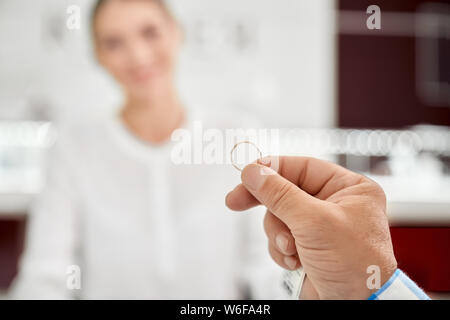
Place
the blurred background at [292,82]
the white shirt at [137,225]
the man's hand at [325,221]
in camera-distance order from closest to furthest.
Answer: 1. the man's hand at [325,221]
2. the white shirt at [137,225]
3. the blurred background at [292,82]

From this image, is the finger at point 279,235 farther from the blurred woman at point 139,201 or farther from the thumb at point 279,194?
the blurred woman at point 139,201

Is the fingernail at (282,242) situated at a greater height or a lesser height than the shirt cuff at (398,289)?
A: greater

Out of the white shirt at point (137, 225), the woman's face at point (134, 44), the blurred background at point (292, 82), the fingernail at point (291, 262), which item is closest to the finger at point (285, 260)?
the fingernail at point (291, 262)

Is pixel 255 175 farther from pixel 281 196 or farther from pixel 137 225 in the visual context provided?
pixel 137 225

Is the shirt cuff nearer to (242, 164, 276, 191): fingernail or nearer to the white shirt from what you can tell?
(242, 164, 276, 191): fingernail

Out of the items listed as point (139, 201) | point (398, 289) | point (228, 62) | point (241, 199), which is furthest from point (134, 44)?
point (228, 62)

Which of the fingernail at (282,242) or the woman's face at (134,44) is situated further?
the woman's face at (134,44)

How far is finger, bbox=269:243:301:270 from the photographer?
37 centimetres

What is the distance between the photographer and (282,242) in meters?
0.36

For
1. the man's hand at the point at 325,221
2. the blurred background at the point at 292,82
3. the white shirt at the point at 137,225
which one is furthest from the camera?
the blurred background at the point at 292,82

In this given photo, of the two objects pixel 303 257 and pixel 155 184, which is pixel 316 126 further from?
pixel 303 257

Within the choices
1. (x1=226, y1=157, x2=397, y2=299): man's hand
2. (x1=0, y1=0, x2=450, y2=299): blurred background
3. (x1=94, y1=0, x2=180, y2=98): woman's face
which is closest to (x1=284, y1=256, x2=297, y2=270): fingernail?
(x1=226, y1=157, x2=397, y2=299): man's hand

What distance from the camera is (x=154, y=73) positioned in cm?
64

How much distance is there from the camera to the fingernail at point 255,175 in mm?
338
